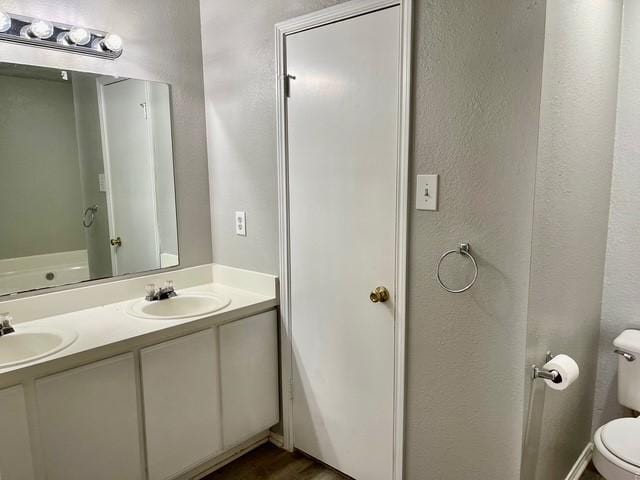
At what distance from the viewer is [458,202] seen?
1.53 metres

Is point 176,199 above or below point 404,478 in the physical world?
above

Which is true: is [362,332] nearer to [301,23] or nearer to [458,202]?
[458,202]

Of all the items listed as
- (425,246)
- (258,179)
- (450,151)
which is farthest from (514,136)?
(258,179)

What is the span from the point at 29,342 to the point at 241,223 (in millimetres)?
1051

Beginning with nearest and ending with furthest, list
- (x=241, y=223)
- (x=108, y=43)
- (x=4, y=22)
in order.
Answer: (x=4, y=22) → (x=108, y=43) → (x=241, y=223)

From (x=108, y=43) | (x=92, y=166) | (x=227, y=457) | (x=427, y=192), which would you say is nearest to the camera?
(x=427, y=192)

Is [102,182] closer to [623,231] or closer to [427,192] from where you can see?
[427,192]

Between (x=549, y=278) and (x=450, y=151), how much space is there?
56cm

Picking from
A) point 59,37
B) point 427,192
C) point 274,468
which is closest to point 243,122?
point 59,37

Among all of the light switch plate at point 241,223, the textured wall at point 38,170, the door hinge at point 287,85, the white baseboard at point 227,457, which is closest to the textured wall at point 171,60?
the textured wall at point 38,170

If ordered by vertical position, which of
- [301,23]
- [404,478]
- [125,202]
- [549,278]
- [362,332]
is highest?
[301,23]

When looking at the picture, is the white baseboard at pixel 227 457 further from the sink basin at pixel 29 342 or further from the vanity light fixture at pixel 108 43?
the vanity light fixture at pixel 108 43

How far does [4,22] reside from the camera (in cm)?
171

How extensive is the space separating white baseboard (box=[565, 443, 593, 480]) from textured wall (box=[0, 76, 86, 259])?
243 cm
